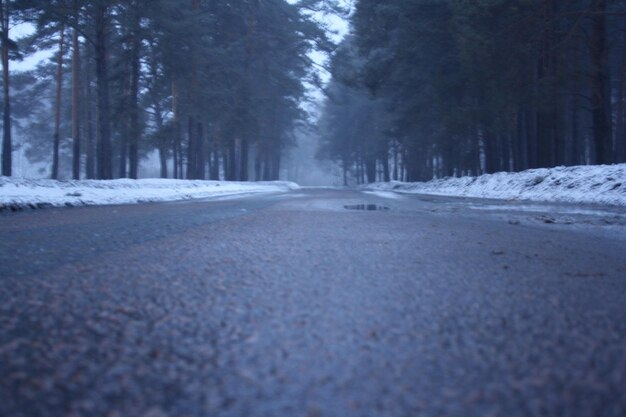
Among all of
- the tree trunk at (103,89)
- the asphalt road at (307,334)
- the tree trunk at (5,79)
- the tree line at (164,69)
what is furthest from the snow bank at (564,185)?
the tree trunk at (5,79)

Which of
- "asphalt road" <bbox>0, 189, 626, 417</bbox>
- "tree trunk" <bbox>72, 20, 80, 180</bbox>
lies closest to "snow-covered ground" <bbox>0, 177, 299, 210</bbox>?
"asphalt road" <bbox>0, 189, 626, 417</bbox>

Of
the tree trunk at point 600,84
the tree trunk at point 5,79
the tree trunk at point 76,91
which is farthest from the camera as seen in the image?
the tree trunk at point 76,91

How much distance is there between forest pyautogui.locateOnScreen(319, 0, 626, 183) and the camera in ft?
50.2

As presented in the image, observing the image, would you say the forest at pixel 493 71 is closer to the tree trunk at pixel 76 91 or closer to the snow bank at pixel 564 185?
the snow bank at pixel 564 185

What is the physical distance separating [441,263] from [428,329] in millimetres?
1418

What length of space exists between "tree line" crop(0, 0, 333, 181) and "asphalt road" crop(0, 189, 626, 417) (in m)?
18.1

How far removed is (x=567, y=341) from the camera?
147 cm

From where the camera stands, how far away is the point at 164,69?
22.5 m

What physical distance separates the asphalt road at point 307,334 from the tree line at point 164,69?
1814 cm

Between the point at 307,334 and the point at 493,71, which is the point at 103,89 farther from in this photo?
the point at 307,334

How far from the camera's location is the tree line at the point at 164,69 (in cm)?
1953

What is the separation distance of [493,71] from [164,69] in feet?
49.6

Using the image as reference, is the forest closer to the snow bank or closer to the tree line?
the snow bank

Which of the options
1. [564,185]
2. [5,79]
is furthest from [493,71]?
[5,79]
